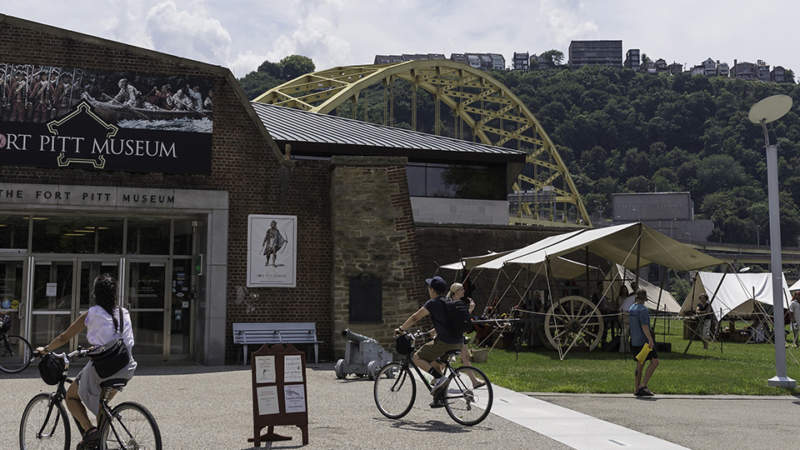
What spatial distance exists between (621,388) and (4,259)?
12980 mm

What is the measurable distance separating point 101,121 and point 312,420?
10292 mm

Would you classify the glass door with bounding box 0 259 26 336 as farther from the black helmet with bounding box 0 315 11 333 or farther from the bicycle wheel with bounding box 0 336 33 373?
the bicycle wheel with bounding box 0 336 33 373

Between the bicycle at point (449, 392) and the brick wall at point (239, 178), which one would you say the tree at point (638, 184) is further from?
the bicycle at point (449, 392)

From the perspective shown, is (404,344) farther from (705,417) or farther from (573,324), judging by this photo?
(573,324)

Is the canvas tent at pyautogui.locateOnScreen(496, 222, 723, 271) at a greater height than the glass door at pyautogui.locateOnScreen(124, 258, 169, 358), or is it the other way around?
the canvas tent at pyautogui.locateOnScreen(496, 222, 723, 271)

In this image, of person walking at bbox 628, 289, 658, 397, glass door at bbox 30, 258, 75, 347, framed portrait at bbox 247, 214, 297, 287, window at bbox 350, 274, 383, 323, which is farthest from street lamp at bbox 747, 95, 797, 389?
glass door at bbox 30, 258, 75, 347

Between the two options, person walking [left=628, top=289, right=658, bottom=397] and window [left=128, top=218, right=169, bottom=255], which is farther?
window [left=128, top=218, right=169, bottom=255]

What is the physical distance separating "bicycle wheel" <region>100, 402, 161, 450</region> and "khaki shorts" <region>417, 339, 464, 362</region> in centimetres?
416

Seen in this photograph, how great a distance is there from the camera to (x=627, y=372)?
16.1 metres

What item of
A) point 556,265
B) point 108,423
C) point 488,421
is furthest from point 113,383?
point 556,265

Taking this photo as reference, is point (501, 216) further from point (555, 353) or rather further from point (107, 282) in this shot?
point (107, 282)

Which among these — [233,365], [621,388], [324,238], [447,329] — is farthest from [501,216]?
[447,329]

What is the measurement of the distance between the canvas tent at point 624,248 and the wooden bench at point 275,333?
232 inches

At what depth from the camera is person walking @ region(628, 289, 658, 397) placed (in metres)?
12.8
